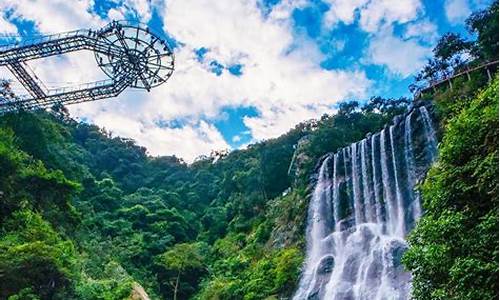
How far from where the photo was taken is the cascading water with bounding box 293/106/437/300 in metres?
18.9

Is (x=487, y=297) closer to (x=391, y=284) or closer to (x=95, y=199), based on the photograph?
(x=391, y=284)

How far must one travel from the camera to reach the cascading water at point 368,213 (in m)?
18.9

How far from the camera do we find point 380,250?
2000 centimetres

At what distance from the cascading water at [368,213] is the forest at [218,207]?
115 centimetres

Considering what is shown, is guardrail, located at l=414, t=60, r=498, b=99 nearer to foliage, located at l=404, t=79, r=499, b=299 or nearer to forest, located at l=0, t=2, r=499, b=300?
forest, located at l=0, t=2, r=499, b=300

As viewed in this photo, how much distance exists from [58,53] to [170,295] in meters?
15.2

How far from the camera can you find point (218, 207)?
39.2 m

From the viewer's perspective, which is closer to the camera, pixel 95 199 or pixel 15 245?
pixel 15 245

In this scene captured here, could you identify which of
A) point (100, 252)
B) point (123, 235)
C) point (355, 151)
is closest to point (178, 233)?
point (123, 235)

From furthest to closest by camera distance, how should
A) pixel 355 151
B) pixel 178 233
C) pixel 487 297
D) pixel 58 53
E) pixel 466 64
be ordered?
1. pixel 178 233
2. pixel 466 64
3. pixel 355 151
4. pixel 58 53
5. pixel 487 297

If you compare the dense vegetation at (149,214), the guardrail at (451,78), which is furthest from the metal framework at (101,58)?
the guardrail at (451,78)

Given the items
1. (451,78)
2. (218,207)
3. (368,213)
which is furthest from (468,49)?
(218,207)

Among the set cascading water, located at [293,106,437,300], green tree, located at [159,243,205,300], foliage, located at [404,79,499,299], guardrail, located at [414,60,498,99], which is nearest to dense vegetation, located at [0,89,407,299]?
green tree, located at [159,243,205,300]

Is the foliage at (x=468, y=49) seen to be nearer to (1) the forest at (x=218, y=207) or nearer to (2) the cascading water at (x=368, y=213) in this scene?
(1) the forest at (x=218, y=207)
